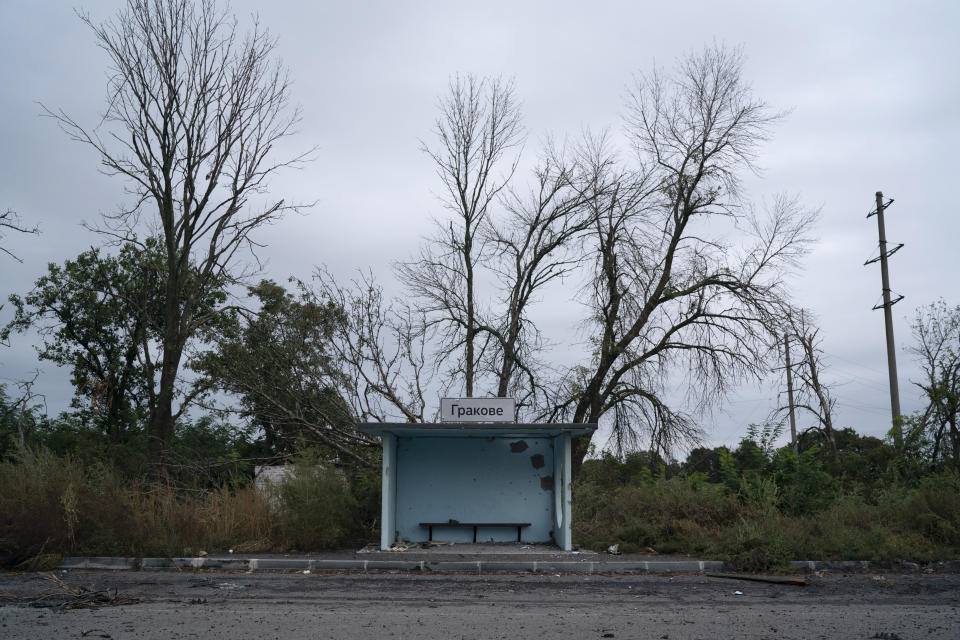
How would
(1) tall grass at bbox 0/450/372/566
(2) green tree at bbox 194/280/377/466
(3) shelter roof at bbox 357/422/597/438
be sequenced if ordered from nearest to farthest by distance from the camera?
1. (1) tall grass at bbox 0/450/372/566
2. (3) shelter roof at bbox 357/422/597/438
3. (2) green tree at bbox 194/280/377/466

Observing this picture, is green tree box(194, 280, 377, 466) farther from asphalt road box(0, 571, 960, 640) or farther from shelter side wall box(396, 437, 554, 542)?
asphalt road box(0, 571, 960, 640)

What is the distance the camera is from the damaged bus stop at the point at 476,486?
16781mm

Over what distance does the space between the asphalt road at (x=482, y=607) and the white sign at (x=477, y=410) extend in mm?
3619

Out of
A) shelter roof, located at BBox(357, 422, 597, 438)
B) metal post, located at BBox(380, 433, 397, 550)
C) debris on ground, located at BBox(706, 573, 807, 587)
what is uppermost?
shelter roof, located at BBox(357, 422, 597, 438)

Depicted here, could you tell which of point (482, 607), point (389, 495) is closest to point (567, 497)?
point (389, 495)

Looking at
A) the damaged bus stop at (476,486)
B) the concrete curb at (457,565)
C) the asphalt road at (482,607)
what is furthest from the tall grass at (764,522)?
the damaged bus stop at (476,486)

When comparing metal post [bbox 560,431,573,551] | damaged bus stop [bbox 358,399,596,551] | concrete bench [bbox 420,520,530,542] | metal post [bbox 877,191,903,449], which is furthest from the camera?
metal post [bbox 877,191,903,449]

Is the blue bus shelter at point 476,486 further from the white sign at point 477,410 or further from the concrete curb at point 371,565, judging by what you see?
the concrete curb at point 371,565

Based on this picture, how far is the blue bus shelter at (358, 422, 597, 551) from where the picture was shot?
16781mm

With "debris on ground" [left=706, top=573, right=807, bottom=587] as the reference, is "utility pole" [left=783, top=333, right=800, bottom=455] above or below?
above

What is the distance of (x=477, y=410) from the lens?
15.6 metres

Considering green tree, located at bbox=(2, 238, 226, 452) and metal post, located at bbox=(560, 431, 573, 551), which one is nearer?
metal post, located at bbox=(560, 431, 573, 551)

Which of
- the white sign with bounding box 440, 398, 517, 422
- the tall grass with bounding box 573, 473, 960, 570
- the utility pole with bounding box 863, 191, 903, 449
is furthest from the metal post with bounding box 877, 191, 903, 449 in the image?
the white sign with bounding box 440, 398, 517, 422

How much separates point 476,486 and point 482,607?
794 cm
